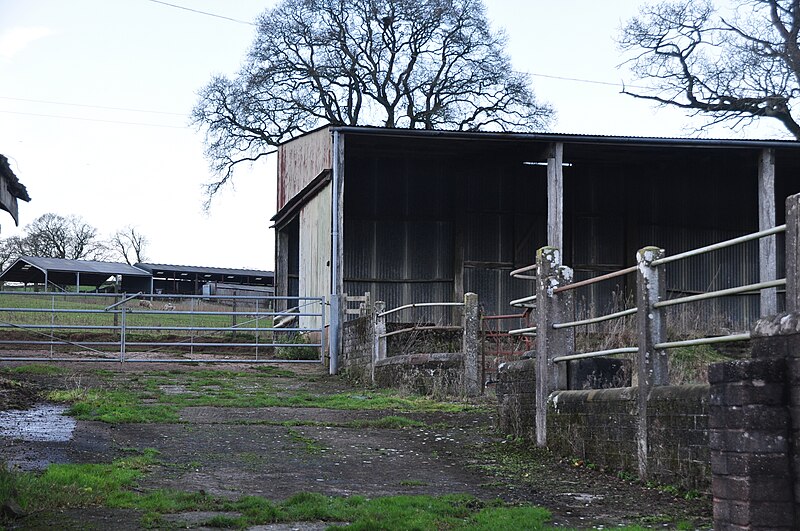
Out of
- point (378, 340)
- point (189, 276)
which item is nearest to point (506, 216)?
point (378, 340)

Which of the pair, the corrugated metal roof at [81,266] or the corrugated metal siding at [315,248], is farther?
the corrugated metal roof at [81,266]

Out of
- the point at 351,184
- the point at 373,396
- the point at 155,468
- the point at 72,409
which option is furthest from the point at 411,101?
the point at 155,468

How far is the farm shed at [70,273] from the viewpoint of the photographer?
50.2 metres

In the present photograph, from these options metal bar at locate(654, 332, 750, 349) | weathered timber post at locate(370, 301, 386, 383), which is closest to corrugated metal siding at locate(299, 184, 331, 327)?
weathered timber post at locate(370, 301, 386, 383)

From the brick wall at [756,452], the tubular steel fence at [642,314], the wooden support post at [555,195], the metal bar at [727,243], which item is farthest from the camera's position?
the wooden support post at [555,195]

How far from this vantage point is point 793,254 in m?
5.44

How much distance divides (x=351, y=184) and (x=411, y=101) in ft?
51.5

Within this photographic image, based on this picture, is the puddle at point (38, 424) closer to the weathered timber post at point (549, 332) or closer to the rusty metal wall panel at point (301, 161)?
the weathered timber post at point (549, 332)

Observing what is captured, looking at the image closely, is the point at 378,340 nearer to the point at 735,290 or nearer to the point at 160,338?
the point at 160,338

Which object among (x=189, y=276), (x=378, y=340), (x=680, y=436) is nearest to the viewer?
(x=680, y=436)

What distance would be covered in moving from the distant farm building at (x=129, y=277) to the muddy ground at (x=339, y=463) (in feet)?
129

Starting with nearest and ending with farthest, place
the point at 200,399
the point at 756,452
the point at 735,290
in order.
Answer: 1. the point at 756,452
2. the point at 735,290
3. the point at 200,399

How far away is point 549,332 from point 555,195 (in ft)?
32.0

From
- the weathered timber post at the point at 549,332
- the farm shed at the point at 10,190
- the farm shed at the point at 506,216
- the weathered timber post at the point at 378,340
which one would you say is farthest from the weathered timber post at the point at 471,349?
the farm shed at the point at 506,216
